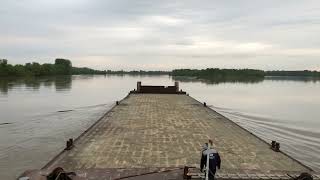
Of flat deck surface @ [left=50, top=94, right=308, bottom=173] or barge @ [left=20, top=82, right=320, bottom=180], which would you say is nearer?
barge @ [left=20, top=82, right=320, bottom=180]

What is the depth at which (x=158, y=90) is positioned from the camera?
5575cm

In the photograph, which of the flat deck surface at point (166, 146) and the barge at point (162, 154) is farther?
the flat deck surface at point (166, 146)

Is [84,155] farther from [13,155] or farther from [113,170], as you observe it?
[13,155]

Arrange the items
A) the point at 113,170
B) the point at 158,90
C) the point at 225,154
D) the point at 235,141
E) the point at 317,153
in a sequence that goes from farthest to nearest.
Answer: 1. the point at 158,90
2. the point at 317,153
3. the point at 235,141
4. the point at 225,154
5. the point at 113,170

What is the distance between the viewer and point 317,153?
2305cm

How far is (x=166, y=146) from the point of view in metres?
18.3

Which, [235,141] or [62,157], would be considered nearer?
[62,157]

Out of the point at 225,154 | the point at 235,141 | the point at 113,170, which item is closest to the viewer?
the point at 113,170

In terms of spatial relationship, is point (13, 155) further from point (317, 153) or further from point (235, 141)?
point (317, 153)

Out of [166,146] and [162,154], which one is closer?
[162,154]

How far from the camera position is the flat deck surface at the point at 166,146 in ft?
49.1

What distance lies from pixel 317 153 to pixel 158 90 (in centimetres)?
3416

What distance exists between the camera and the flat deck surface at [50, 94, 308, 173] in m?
15.0

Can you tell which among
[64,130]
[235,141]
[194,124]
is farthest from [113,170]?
[64,130]
